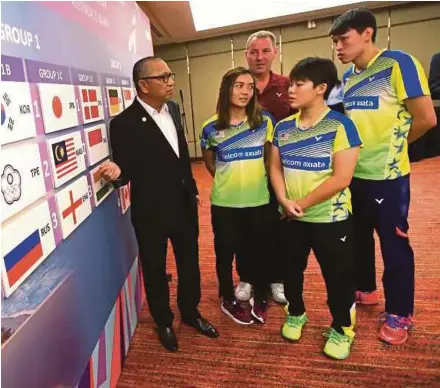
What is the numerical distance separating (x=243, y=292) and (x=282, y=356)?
547 mm

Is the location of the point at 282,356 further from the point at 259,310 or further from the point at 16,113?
the point at 16,113

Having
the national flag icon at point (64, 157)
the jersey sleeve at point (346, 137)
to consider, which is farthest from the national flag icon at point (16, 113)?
the jersey sleeve at point (346, 137)

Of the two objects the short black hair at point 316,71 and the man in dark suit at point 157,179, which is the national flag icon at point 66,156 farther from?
→ the short black hair at point 316,71

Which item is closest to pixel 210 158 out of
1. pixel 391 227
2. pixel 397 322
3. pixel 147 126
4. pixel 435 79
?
pixel 147 126

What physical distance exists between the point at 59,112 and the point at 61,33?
0.31m

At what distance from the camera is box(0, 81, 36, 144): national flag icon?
938mm

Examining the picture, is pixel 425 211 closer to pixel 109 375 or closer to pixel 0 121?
pixel 109 375

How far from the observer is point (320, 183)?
158cm

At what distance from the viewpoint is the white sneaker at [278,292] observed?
7.35 feet

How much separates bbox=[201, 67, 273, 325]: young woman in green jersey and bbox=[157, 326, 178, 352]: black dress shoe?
469mm

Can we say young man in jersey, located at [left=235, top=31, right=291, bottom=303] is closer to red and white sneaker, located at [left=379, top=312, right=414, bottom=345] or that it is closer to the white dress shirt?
the white dress shirt

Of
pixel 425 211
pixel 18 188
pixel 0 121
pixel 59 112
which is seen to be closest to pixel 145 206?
pixel 59 112

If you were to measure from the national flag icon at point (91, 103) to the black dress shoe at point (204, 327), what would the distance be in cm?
118

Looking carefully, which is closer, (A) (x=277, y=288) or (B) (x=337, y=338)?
(B) (x=337, y=338)
